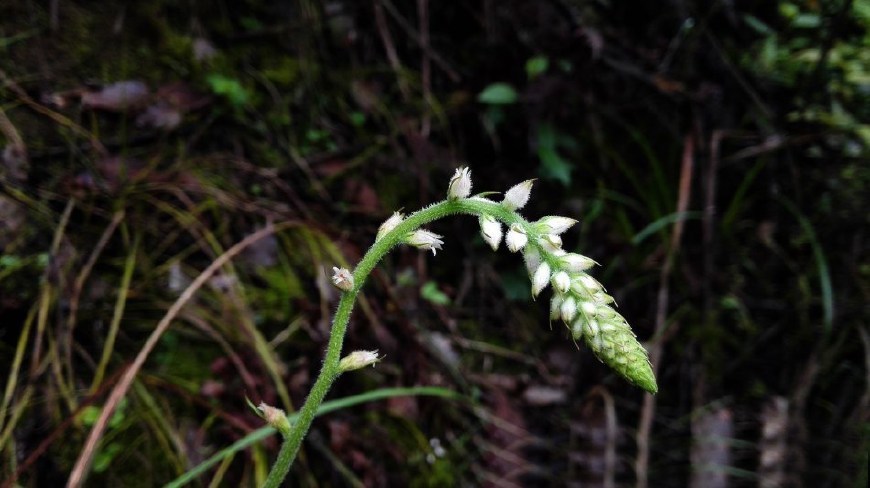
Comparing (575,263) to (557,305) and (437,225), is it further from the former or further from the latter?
(437,225)

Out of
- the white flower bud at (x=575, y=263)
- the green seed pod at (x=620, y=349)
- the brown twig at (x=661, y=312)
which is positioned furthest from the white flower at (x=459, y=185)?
the brown twig at (x=661, y=312)

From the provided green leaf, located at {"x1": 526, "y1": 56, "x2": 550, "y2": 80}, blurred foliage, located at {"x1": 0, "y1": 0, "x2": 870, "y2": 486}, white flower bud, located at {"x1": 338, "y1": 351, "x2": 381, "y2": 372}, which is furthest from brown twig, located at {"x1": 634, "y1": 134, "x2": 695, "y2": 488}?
white flower bud, located at {"x1": 338, "y1": 351, "x2": 381, "y2": 372}

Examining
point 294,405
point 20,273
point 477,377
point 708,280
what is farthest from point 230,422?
point 708,280

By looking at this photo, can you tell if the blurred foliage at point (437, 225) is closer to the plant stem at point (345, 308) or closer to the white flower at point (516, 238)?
the plant stem at point (345, 308)

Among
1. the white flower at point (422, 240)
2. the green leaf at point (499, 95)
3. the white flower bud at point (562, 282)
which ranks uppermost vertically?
the green leaf at point (499, 95)

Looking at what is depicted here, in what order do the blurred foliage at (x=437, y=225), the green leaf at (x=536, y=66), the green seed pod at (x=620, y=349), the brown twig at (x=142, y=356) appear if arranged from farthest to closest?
1. the green leaf at (x=536, y=66)
2. the blurred foliage at (x=437, y=225)
3. the brown twig at (x=142, y=356)
4. the green seed pod at (x=620, y=349)

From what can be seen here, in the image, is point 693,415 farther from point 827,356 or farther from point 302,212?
point 302,212

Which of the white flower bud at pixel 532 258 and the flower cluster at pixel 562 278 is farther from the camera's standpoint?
the white flower bud at pixel 532 258
